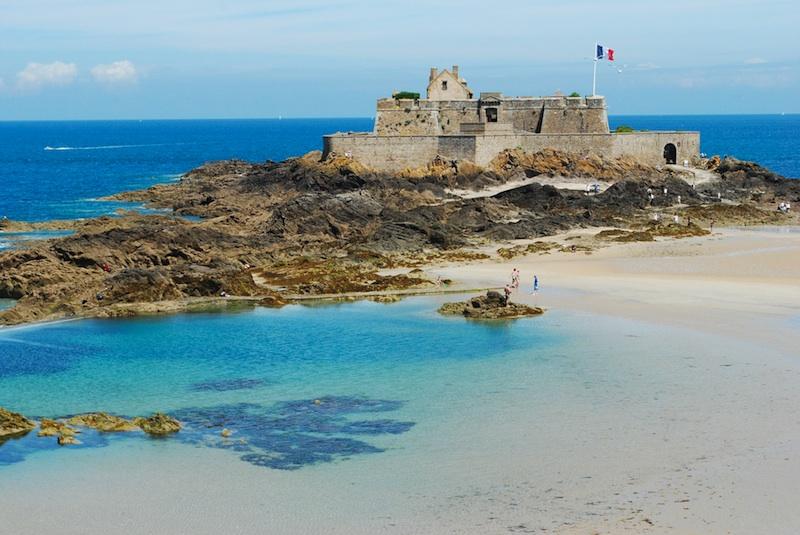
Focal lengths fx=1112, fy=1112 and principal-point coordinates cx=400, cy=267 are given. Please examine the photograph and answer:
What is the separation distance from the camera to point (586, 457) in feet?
54.9

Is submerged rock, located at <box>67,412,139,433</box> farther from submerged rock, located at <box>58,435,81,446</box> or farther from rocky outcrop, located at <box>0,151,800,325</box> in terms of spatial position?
rocky outcrop, located at <box>0,151,800,325</box>

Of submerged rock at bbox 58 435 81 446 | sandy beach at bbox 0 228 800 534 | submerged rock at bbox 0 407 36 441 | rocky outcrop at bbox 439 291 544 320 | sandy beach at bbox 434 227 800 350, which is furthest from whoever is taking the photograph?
rocky outcrop at bbox 439 291 544 320

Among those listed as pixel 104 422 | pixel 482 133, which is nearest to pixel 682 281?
pixel 104 422

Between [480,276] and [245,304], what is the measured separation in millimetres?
7238

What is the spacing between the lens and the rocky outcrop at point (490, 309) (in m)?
27.3

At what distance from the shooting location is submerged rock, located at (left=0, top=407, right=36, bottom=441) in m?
18.1

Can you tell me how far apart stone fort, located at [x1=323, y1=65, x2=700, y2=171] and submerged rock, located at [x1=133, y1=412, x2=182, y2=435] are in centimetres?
3702

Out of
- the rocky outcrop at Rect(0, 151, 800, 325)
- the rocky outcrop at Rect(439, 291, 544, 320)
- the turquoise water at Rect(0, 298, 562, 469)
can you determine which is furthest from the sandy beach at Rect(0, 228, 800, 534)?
the rocky outcrop at Rect(0, 151, 800, 325)

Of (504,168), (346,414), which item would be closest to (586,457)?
(346,414)

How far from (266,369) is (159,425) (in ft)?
15.2

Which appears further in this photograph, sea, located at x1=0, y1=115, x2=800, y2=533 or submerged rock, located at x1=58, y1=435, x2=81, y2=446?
submerged rock, located at x1=58, y1=435, x2=81, y2=446

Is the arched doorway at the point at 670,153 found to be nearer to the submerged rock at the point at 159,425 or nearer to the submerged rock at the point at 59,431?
the submerged rock at the point at 159,425

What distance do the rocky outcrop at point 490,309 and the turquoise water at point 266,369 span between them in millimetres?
553

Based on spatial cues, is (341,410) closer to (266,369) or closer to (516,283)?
(266,369)
